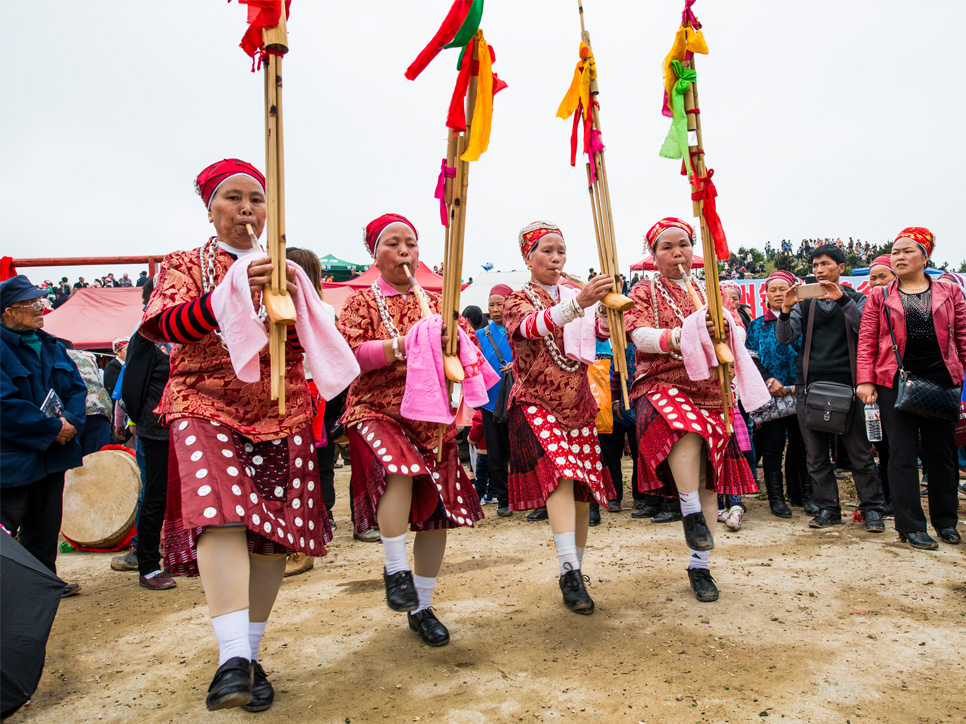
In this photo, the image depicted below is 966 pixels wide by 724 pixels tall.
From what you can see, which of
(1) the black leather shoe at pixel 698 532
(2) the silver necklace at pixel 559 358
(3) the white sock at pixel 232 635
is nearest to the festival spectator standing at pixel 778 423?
(1) the black leather shoe at pixel 698 532

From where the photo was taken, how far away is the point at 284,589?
4.16 metres

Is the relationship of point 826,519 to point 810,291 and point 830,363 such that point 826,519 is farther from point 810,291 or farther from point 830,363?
point 810,291

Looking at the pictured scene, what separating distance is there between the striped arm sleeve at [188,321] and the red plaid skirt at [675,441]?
2.30m

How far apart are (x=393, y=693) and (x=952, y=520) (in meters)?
3.95

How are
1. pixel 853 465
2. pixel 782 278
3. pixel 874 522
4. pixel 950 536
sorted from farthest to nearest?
pixel 782 278, pixel 853 465, pixel 874 522, pixel 950 536

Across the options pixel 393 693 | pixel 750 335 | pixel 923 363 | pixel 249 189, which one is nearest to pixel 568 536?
pixel 393 693

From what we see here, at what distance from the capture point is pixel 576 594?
3.31 metres

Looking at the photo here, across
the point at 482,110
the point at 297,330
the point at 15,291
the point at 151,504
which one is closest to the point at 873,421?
the point at 482,110

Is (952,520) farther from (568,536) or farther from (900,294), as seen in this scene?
(568,536)

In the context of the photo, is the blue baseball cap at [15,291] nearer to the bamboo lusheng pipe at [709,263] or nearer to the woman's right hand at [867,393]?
the bamboo lusheng pipe at [709,263]

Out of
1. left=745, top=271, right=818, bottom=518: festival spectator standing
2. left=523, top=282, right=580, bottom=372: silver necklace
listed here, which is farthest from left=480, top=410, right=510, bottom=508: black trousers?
left=523, top=282, right=580, bottom=372: silver necklace

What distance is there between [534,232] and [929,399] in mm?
2825

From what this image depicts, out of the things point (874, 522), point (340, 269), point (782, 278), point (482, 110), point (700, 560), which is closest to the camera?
point (482, 110)

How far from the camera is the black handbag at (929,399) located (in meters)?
4.46
